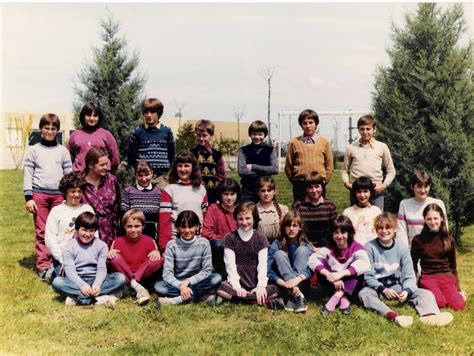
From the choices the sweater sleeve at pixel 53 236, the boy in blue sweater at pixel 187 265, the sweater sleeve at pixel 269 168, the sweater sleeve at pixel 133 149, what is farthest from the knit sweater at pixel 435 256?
the sweater sleeve at pixel 53 236

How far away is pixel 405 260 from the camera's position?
5379 millimetres

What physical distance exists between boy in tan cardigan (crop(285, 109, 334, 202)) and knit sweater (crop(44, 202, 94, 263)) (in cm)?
249

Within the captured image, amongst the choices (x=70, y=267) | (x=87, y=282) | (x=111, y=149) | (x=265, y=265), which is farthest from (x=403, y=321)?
(x=111, y=149)

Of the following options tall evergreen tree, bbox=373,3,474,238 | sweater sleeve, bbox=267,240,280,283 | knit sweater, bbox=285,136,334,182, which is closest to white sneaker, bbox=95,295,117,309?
sweater sleeve, bbox=267,240,280,283

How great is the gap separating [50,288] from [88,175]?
52.3 inches

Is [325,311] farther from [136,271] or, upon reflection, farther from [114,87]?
[114,87]

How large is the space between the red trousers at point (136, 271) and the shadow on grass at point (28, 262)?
175 centimetres

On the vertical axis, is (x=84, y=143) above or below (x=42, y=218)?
above

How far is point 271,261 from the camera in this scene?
18.4ft

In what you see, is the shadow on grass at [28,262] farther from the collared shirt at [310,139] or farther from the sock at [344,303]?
the sock at [344,303]

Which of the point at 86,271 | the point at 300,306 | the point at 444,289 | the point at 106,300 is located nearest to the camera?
the point at 300,306

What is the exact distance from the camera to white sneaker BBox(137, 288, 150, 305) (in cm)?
529

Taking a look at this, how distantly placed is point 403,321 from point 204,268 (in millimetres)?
2016

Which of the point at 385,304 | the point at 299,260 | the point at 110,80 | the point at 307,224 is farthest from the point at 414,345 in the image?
the point at 110,80
